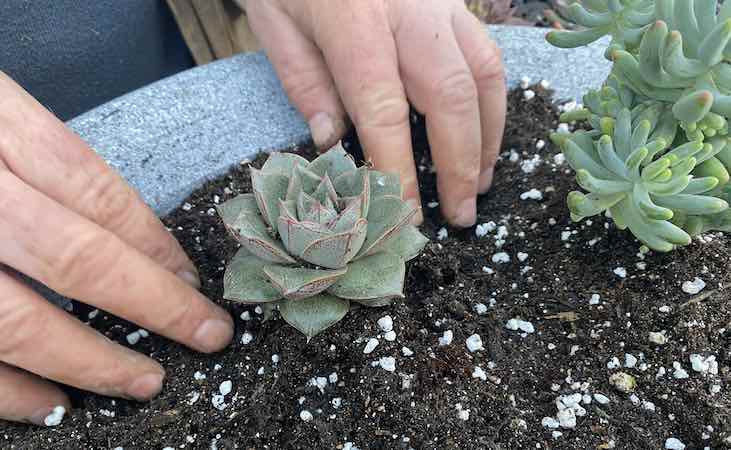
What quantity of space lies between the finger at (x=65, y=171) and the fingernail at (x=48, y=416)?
0.30 m

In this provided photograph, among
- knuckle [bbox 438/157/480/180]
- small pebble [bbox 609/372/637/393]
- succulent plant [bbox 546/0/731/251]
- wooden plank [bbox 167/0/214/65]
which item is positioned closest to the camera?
succulent plant [bbox 546/0/731/251]

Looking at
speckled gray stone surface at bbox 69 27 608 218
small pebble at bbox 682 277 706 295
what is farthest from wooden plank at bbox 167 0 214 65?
small pebble at bbox 682 277 706 295

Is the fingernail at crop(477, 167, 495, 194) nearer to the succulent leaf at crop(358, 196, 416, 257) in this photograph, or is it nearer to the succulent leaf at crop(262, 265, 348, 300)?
the succulent leaf at crop(358, 196, 416, 257)

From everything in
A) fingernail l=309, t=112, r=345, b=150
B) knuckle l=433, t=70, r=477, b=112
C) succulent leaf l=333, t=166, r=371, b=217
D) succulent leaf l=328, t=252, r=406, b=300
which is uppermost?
succulent leaf l=333, t=166, r=371, b=217

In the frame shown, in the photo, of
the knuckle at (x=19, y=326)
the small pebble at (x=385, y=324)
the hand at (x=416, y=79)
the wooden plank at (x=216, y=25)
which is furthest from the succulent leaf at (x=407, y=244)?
the wooden plank at (x=216, y=25)

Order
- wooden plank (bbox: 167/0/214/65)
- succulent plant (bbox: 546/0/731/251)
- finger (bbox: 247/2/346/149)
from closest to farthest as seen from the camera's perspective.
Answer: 1. succulent plant (bbox: 546/0/731/251)
2. finger (bbox: 247/2/346/149)
3. wooden plank (bbox: 167/0/214/65)

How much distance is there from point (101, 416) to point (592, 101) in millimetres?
990

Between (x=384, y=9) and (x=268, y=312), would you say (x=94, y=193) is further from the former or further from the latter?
(x=384, y=9)

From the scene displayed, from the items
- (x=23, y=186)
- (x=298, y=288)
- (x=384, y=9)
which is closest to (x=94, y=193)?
(x=23, y=186)

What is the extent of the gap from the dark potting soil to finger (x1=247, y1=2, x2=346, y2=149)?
38 centimetres

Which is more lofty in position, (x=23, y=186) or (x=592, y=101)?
(x=23, y=186)

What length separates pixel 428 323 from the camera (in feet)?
3.38

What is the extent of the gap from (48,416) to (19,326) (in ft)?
0.75

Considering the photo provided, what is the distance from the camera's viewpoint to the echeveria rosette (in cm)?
84
